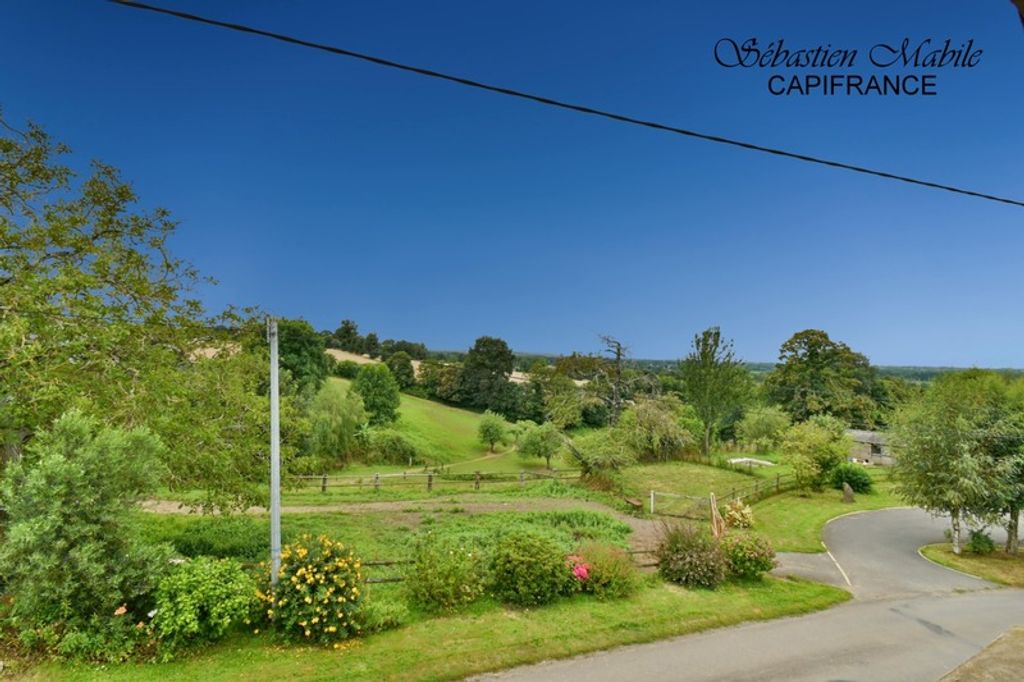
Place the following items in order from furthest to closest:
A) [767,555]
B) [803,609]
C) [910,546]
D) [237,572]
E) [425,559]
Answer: [910,546] < [767,555] < [803,609] < [425,559] < [237,572]

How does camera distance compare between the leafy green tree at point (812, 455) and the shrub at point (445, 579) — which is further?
the leafy green tree at point (812, 455)

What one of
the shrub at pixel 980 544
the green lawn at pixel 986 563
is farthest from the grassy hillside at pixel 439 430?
the shrub at pixel 980 544

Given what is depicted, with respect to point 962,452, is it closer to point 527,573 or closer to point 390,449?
point 527,573

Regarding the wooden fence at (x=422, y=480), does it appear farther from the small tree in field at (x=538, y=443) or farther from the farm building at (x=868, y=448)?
the farm building at (x=868, y=448)

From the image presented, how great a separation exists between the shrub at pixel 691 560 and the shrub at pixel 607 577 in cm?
130

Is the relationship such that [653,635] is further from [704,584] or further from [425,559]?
[425,559]

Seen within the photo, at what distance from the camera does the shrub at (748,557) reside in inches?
473

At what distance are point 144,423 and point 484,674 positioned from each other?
802cm

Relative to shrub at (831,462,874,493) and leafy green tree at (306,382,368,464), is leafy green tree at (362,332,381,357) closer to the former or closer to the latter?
leafy green tree at (306,382,368,464)

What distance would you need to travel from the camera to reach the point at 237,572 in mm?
8250

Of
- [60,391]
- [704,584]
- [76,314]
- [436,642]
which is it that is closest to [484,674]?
[436,642]

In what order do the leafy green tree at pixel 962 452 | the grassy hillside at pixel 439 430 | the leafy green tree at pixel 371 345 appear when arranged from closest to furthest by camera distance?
the leafy green tree at pixel 962 452
the grassy hillside at pixel 439 430
the leafy green tree at pixel 371 345

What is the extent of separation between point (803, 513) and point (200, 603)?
78.2ft

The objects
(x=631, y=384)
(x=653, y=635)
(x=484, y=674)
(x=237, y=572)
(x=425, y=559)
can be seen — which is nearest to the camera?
(x=484, y=674)
